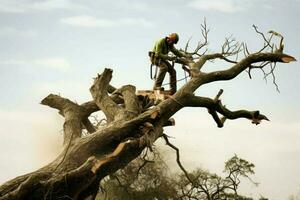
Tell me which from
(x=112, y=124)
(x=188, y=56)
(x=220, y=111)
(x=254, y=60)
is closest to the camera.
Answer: (x=112, y=124)

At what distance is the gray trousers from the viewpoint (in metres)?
10.1

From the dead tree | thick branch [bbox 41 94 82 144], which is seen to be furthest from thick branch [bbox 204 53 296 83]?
thick branch [bbox 41 94 82 144]

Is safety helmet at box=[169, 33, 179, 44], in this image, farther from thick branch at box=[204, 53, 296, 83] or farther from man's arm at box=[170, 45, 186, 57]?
thick branch at box=[204, 53, 296, 83]

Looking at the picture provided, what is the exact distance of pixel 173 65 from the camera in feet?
33.6

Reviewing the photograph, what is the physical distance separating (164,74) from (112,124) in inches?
84.4

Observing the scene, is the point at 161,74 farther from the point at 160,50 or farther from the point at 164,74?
the point at 160,50

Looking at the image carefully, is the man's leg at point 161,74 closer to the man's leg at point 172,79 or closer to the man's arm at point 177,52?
the man's leg at point 172,79

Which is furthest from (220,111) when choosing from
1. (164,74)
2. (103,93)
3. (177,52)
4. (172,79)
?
(103,93)

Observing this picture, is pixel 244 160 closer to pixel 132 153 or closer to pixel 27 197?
pixel 132 153

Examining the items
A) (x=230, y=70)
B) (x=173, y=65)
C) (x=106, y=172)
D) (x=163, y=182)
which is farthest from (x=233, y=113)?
(x=163, y=182)

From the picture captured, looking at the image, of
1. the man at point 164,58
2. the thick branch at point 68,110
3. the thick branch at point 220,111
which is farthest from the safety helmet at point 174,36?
the thick branch at point 68,110

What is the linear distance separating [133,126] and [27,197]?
97.8 inches

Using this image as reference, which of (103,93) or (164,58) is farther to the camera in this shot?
(103,93)

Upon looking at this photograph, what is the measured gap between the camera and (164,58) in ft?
32.5
